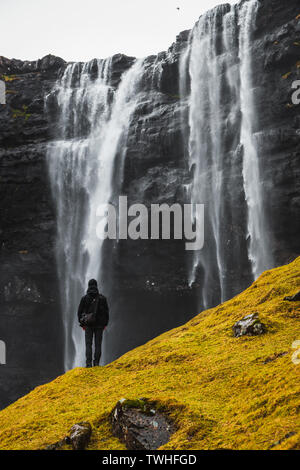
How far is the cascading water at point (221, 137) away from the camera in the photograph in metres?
25.6

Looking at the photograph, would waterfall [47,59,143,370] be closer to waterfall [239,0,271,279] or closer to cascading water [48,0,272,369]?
cascading water [48,0,272,369]

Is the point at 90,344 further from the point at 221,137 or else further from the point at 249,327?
the point at 221,137

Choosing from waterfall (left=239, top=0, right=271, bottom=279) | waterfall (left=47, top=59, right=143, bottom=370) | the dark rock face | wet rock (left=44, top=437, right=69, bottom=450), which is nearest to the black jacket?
wet rock (left=44, top=437, right=69, bottom=450)

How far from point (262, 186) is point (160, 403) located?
22.4 m

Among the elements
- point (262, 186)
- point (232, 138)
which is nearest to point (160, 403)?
point (262, 186)

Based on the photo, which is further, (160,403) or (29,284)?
(29,284)

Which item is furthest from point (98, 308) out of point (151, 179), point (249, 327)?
point (151, 179)

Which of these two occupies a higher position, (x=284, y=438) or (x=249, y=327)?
(x=249, y=327)

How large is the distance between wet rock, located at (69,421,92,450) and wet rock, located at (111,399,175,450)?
33cm

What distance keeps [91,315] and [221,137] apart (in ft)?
70.7

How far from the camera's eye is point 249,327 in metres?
6.63

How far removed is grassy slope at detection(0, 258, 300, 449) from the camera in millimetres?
3738
